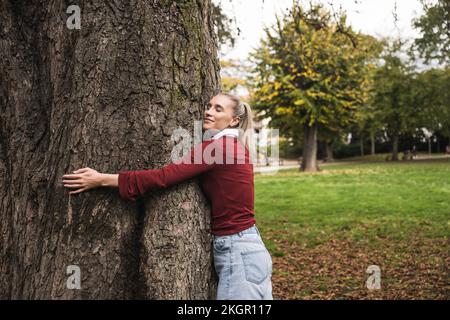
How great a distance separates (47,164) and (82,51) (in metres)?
0.76

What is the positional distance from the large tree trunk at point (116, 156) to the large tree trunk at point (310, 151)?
23.4m

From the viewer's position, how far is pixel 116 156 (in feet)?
9.00

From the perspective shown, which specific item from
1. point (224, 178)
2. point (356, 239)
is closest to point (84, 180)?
point (224, 178)

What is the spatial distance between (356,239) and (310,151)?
1821 centimetres

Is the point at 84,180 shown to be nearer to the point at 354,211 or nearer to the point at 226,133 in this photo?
the point at 226,133

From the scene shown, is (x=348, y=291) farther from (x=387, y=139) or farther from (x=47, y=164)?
(x=387, y=139)

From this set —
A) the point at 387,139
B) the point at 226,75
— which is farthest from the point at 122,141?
the point at 387,139

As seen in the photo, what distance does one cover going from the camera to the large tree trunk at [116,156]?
2.71 m

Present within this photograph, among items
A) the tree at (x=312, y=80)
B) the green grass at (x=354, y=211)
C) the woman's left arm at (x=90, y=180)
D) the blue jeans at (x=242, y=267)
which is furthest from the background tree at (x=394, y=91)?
the woman's left arm at (x=90, y=180)

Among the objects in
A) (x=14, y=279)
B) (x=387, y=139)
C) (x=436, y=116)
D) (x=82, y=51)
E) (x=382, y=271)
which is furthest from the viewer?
(x=387, y=139)

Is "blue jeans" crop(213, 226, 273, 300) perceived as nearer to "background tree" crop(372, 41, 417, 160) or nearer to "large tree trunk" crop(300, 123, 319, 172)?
"large tree trunk" crop(300, 123, 319, 172)

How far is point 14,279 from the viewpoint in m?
2.98

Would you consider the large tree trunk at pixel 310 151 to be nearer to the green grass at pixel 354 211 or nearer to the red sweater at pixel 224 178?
the green grass at pixel 354 211

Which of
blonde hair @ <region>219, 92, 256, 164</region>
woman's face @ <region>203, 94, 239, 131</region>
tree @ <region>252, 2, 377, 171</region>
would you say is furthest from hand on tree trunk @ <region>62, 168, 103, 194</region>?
tree @ <region>252, 2, 377, 171</region>
